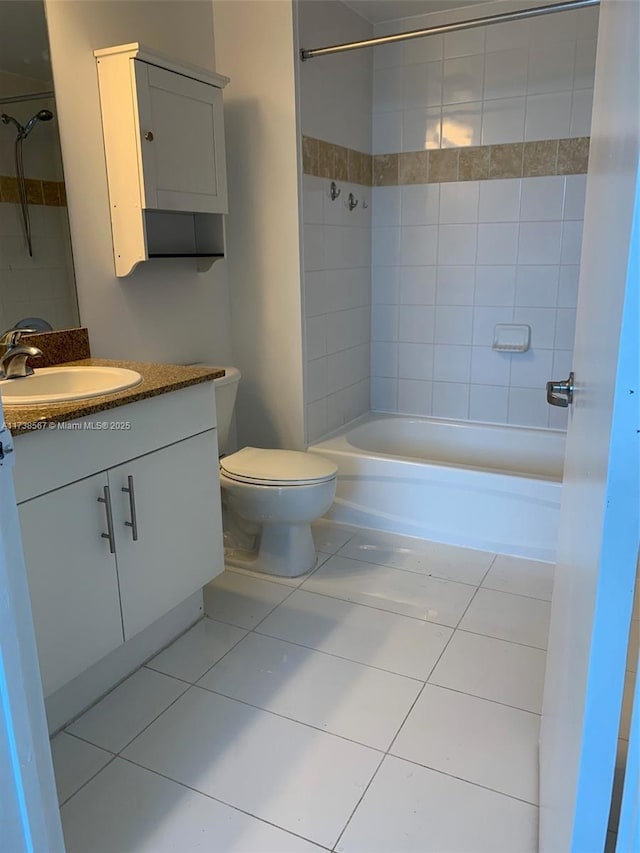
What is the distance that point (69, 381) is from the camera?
6.37 feet

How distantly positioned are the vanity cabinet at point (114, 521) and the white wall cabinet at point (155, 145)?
2.26 ft

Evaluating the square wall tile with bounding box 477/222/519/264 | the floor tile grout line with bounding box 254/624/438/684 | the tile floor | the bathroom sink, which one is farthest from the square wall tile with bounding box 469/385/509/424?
the bathroom sink

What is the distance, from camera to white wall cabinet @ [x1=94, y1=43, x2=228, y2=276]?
206 cm

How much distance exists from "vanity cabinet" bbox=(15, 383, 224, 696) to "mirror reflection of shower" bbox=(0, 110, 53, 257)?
2.32ft

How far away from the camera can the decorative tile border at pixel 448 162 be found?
283 centimetres

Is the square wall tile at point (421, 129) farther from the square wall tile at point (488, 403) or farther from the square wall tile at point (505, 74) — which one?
the square wall tile at point (488, 403)

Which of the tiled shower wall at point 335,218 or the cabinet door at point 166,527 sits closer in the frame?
the cabinet door at point 166,527

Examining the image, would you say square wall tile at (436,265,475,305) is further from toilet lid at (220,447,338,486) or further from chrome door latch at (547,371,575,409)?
chrome door latch at (547,371,575,409)

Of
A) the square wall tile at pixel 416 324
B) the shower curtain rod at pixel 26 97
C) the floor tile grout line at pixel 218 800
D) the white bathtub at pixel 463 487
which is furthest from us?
the square wall tile at pixel 416 324

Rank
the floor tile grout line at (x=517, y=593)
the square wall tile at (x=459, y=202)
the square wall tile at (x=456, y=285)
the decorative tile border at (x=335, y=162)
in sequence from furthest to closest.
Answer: the square wall tile at (x=456, y=285), the square wall tile at (x=459, y=202), the decorative tile border at (x=335, y=162), the floor tile grout line at (x=517, y=593)

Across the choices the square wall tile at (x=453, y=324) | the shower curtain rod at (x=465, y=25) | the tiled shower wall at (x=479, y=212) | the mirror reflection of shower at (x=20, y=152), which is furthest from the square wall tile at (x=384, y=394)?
the mirror reflection of shower at (x=20, y=152)

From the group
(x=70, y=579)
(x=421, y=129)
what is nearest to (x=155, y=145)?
(x=70, y=579)

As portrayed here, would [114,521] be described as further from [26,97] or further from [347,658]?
[26,97]

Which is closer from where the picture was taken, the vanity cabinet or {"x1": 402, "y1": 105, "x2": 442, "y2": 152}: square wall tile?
the vanity cabinet
